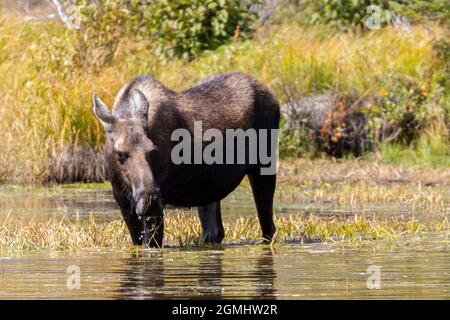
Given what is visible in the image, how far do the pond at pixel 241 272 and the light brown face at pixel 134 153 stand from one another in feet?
1.89

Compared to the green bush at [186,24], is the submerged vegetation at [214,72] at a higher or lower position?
lower

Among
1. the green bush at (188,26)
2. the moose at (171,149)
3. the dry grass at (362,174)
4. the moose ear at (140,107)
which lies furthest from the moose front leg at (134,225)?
the green bush at (188,26)

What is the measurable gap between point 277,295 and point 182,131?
4.19 metres

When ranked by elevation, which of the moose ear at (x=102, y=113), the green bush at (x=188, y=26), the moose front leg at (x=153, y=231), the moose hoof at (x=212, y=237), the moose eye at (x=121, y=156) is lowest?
the moose hoof at (x=212, y=237)

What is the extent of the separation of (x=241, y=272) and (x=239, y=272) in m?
0.02

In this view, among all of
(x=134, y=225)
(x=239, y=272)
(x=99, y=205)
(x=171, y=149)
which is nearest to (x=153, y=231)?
(x=134, y=225)

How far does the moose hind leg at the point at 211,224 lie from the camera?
13.5 meters

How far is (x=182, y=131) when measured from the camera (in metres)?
13.3

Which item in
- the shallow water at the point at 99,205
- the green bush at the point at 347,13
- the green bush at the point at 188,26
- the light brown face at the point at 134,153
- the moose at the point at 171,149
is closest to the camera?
the light brown face at the point at 134,153

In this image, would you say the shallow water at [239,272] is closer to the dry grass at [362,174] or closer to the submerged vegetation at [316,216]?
the submerged vegetation at [316,216]

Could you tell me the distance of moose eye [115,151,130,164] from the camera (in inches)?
488

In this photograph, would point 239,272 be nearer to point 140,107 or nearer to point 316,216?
point 140,107
